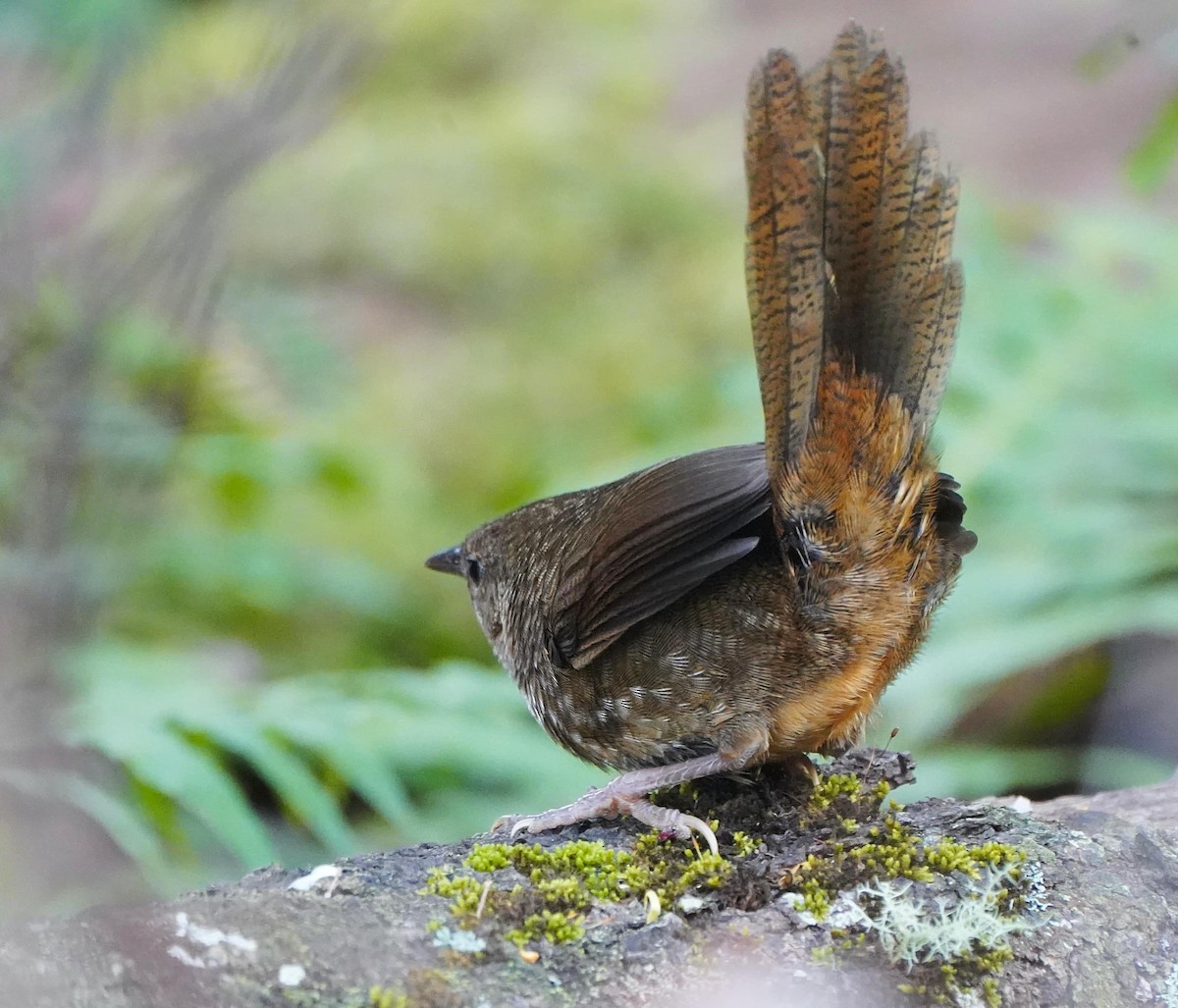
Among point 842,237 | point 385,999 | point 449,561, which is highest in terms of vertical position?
point 842,237

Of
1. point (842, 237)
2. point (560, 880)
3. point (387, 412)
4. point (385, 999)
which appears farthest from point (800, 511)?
point (387, 412)

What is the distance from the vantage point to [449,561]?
3.65 meters

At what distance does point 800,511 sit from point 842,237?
54cm

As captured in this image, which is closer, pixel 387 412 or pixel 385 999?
pixel 385 999

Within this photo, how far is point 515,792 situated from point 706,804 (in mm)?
2037

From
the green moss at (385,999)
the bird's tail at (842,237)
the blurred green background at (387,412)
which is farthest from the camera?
the blurred green background at (387,412)

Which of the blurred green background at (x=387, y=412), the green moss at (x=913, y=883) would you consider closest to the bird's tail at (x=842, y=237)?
the green moss at (x=913, y=883)

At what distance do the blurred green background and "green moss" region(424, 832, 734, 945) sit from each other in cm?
119

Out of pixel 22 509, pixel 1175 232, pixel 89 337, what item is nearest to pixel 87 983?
pixel 89 337

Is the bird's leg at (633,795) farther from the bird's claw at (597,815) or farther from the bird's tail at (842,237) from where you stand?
the bird's tail at (842,237)

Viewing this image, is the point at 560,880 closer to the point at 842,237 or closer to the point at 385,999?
the point at 385,999

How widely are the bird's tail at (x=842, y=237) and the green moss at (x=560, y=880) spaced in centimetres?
80

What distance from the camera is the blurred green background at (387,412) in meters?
3.30

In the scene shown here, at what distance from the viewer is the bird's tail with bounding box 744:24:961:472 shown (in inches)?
93.5
